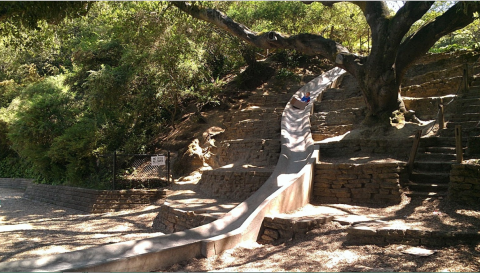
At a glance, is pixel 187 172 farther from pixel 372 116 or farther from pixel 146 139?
pixel 372 116

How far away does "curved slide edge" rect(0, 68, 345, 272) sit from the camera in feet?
17.1

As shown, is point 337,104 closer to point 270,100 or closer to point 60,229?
point 270,100

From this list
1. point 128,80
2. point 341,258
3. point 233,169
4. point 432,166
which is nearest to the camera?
point 341,258

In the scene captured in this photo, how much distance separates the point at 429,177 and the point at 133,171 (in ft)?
33.2

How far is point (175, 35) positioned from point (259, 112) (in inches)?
177

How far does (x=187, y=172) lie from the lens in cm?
1439

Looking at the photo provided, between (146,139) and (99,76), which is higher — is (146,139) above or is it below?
below

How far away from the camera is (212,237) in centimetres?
670

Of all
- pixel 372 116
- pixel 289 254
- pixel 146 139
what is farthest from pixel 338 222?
pixel 146 139

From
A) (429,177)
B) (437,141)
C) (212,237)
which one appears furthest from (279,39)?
(212,237)

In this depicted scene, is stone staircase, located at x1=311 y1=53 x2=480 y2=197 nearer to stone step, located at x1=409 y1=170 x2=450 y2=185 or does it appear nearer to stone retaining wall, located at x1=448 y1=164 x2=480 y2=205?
stone step, located at x1=409 y1=170 x2=450 y2=185

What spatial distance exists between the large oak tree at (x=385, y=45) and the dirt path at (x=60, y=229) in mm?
6452

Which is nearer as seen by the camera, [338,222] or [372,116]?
[338,222]

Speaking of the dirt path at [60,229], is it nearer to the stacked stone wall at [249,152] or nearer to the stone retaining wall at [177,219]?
the stone retaining wall at [177,219]
